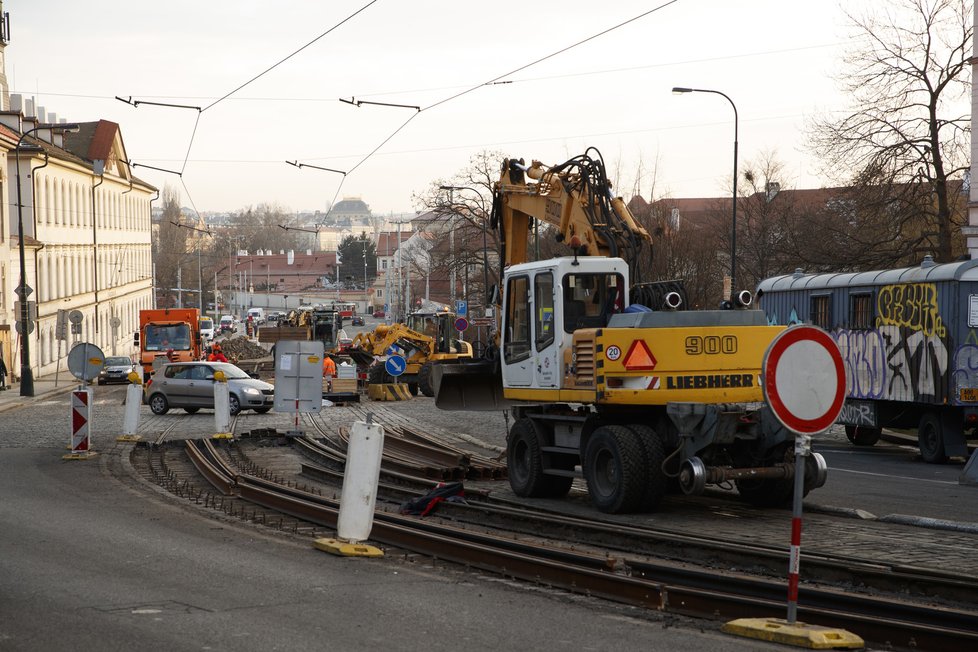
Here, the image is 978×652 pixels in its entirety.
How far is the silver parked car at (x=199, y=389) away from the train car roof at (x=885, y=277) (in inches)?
540

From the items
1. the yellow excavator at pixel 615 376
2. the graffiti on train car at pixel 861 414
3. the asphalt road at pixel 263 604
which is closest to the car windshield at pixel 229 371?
the graffiti on train car at pixel 861 414

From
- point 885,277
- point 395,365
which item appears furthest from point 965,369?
point 395,365

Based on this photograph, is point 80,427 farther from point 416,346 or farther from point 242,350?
point 242,350

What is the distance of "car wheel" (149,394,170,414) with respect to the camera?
34.3 m

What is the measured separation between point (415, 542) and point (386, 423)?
719 inches

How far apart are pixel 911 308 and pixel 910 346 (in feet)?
2.22

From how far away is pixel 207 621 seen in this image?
814 cm

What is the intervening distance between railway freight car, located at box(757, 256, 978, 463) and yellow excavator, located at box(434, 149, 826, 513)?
16.8 feet

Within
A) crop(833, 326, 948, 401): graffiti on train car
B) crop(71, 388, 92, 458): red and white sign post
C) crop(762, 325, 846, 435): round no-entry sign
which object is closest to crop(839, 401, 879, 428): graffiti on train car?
crop(833, 326, 948, 401): graffiti on train car

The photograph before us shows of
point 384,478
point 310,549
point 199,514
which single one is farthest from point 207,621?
point 384,478

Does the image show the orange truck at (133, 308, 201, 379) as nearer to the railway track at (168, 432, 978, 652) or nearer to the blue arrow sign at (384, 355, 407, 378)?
the blue arrow sign at (384, 355, 407, 378)

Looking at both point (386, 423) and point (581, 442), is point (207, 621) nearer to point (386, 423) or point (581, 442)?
point (581, 442)

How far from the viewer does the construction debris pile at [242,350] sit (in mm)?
71812

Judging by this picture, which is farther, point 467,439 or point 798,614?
point 467,439
